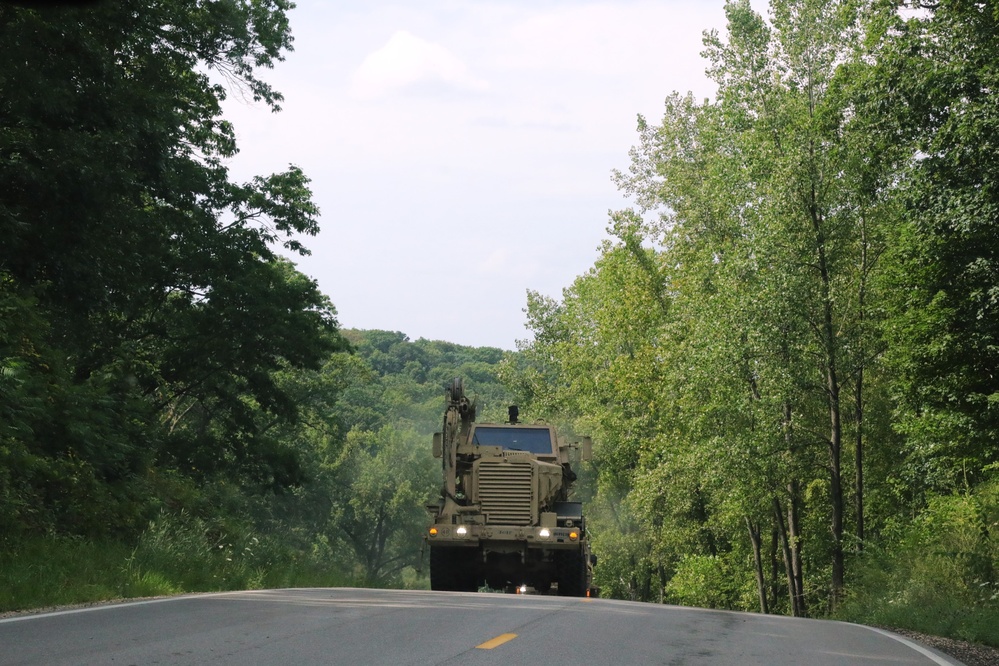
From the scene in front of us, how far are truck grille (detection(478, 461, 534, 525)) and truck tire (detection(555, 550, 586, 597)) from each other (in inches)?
36.3

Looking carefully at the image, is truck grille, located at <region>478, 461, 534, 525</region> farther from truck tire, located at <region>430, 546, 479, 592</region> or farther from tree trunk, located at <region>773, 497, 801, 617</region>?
tree trunk, located at <region>773, 497, 801, 617</region>

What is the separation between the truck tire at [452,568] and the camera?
67.7ft

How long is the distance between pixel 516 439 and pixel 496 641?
1299 centimetres

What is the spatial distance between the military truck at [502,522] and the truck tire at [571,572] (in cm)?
2

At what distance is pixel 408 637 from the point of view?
9211mm

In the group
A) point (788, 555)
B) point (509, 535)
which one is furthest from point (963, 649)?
point (788, 555)

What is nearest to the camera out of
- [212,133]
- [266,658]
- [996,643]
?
[266,658]

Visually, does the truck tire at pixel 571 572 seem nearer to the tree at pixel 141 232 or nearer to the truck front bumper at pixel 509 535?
the truck front bumper at pixel 509 535

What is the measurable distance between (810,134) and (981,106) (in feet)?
34.2

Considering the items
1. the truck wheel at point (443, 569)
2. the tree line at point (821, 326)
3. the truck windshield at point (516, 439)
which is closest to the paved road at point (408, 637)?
the tree line at point (821, 326)

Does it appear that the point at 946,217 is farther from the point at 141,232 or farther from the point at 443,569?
the point at 141,232

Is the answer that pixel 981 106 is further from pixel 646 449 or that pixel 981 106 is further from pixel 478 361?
pixel 478 361

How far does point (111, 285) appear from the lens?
1955cm

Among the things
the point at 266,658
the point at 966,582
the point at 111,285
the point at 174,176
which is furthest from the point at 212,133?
the point at 266,658
